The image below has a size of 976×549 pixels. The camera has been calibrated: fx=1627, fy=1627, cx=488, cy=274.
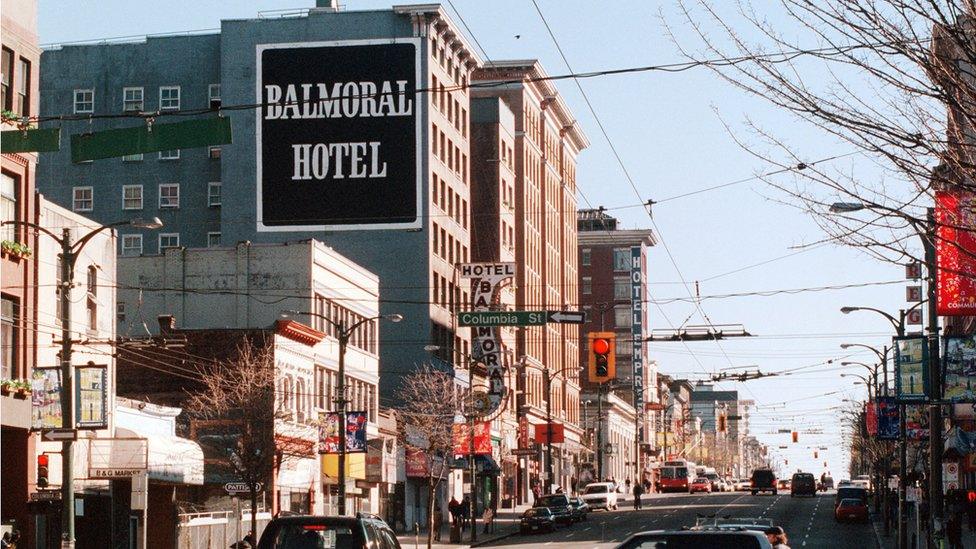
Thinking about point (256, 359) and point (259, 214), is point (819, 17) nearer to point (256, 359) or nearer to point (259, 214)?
point (259, 214)

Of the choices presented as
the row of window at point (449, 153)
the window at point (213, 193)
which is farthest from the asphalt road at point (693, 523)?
the window at point (213, 193)

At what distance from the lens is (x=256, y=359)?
6391 cm

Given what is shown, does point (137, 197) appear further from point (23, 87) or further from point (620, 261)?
point (620, 261)

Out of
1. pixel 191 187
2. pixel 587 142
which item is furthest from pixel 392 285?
pixel 587 142

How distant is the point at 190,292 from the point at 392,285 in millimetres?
19811

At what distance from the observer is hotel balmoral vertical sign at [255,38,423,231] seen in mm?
17422

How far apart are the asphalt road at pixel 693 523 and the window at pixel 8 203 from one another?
23067 mm

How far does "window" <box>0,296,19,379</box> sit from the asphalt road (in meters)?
21.7

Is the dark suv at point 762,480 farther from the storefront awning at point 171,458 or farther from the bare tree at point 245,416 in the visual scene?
the storefront awning at point 171,458

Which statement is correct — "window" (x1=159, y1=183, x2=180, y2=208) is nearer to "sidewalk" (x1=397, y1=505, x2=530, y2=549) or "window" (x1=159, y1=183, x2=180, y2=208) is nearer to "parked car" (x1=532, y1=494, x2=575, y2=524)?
"sidewalk" (x1=397, y1=505, x2=530, y2=549)

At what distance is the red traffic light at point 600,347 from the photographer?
48.3m

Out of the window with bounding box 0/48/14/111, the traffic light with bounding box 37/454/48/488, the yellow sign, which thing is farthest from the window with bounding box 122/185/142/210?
the traffic light with bounding box 37/454/48/488

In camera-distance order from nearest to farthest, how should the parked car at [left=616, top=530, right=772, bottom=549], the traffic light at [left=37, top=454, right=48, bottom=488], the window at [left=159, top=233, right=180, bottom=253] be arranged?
the parked car at [left=616, top=530, right=772, bottom=549], the traffic light at [left=37, top=454, right=48, bottom=488], the window at [left=159, top=233, right=180, bottom=253]

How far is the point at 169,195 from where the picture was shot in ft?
302
